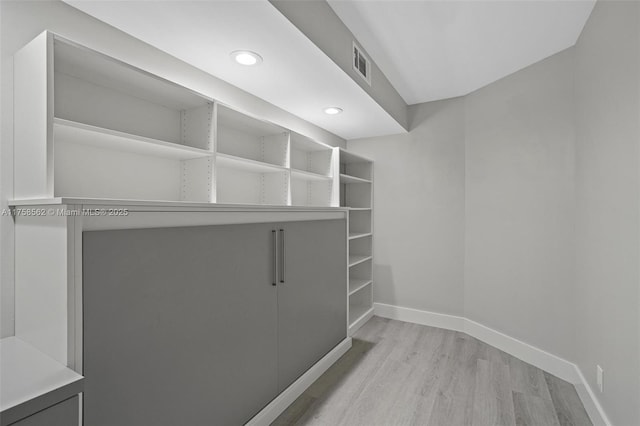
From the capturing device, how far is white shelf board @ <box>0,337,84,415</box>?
0.77 meters

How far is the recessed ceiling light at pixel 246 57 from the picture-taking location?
68.7 inches

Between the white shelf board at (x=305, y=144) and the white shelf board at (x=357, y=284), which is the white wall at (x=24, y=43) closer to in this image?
the white shelf board at (x=305, y=144)

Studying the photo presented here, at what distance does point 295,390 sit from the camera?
6.49 ft

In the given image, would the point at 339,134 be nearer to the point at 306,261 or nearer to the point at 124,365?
the point at 306,261

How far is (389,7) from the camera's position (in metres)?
1.82

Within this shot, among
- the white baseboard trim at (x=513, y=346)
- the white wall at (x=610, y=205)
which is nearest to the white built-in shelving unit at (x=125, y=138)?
the white wall at (x=610, y=205)

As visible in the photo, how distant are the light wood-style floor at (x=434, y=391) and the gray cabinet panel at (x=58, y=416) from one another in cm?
121

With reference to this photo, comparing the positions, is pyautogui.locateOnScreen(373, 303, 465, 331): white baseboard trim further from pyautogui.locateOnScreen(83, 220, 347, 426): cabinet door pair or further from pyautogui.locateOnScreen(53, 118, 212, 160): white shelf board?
pyautogui.locateOnScreen(53, 118, 212, 160): white shelf board

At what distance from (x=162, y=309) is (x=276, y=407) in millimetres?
1018

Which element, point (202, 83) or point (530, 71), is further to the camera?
point (530, 71)

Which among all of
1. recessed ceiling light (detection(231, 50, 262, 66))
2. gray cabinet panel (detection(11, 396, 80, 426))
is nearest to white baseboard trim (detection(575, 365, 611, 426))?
gray cabinet panel (detection(11, 396, 80, 426))

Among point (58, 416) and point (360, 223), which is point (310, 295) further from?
point (360, 223)

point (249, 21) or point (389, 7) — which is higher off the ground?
point (389, 7)

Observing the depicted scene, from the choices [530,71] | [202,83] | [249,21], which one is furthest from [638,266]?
[202,83]
